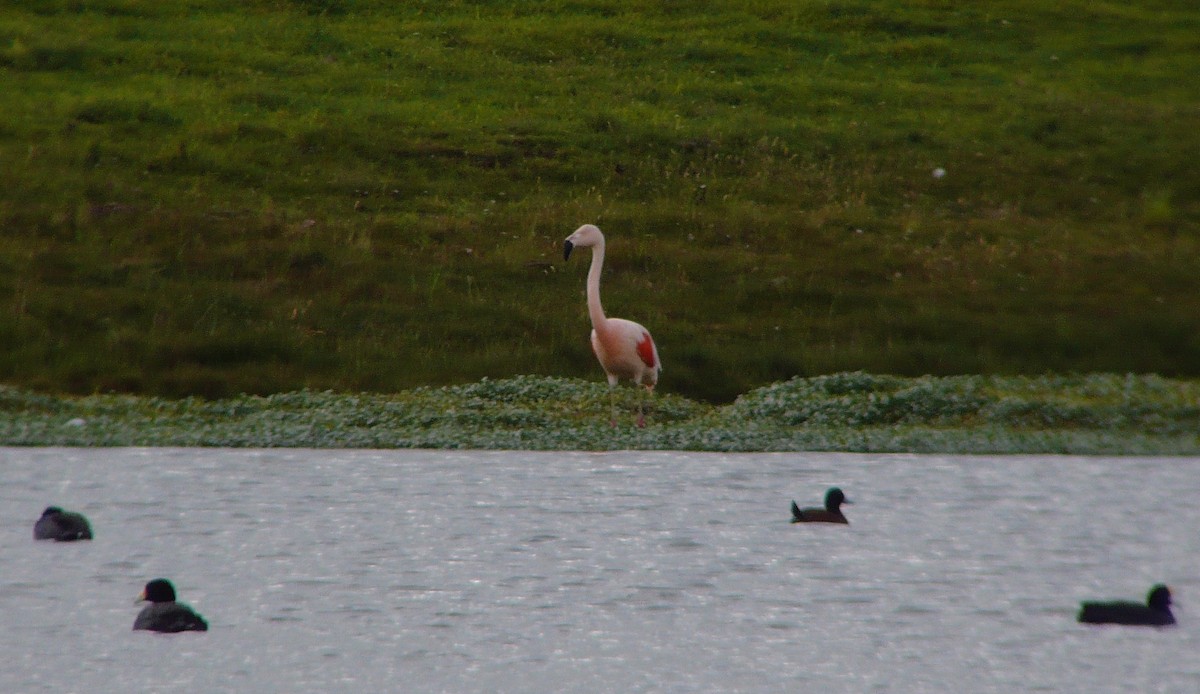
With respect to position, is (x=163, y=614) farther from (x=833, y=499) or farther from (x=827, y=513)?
(x=833, y=499)

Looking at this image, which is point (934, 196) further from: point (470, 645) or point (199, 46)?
point (470, 645)

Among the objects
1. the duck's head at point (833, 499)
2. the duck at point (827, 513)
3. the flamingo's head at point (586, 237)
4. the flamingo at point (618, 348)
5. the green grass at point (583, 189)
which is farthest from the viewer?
the green grass at point (583, 189)

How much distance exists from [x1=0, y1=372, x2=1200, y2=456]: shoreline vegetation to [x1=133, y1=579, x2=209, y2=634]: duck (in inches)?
287

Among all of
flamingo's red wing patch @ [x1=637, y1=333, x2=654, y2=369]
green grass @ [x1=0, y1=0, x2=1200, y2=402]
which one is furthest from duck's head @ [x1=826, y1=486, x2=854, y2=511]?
green grass @ [x1=0, y1=0, x2=1200, y2=402]

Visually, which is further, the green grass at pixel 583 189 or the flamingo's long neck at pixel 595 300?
the green grass at pixel 583 189

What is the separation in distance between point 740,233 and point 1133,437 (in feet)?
31.9

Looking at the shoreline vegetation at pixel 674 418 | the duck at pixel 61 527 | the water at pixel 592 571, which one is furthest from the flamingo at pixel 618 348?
the duck at pixel 61 527

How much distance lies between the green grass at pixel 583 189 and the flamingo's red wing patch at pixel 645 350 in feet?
7.18

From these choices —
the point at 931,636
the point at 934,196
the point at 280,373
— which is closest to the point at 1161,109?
the point at 934,196

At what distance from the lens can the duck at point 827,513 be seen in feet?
44.6

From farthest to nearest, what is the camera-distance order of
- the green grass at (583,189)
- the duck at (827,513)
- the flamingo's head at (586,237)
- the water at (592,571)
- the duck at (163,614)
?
the green grass at (583,189) < the flamingo's head at (586,237) < the duck at (827,513) < the duck at (163,614) < the water at (592,571)

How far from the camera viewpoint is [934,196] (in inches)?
1162

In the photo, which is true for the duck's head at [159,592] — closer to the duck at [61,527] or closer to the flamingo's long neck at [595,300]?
the duck at [61,527]

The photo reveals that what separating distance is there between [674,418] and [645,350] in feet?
3.04
